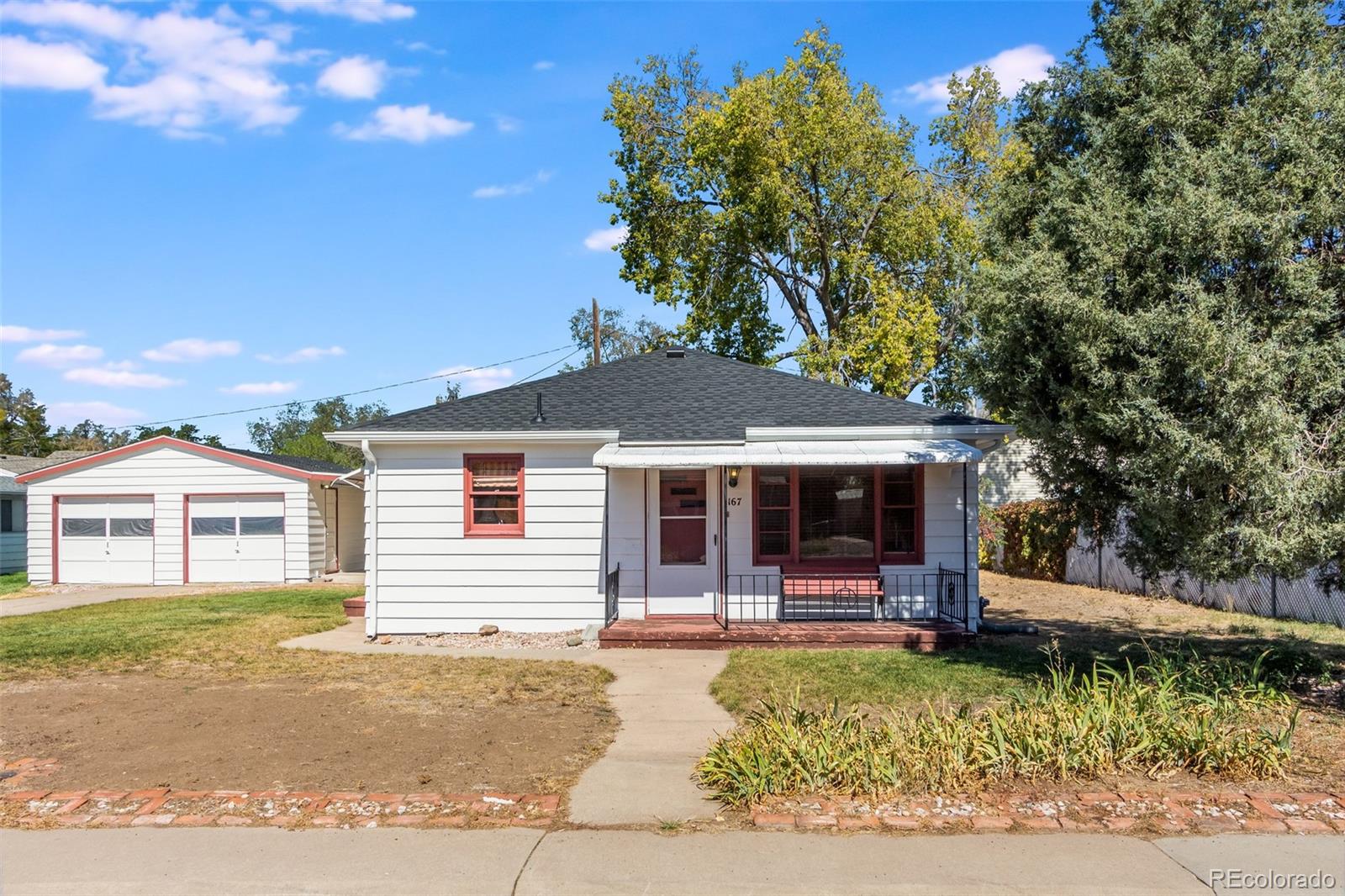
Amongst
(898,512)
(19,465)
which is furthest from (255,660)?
(19,465)

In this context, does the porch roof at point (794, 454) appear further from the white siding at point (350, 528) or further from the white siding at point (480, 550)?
the white siding at point (350, 528)

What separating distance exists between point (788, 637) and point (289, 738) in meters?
6.00

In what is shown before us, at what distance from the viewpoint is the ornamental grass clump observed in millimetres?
5535

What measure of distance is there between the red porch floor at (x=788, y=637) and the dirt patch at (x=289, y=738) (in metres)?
3.14

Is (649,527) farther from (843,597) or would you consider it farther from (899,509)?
(899,509)

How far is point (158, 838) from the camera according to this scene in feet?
16.6

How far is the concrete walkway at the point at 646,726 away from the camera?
5.52 metres

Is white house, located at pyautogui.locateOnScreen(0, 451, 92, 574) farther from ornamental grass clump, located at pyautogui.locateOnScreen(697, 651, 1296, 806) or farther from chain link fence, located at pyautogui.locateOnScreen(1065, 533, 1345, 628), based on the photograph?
chain link fence, located at pyautogui.locateOnScreen(1065, 533, 1345, 628)

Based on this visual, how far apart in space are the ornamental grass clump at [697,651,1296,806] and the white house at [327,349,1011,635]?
5.65 m

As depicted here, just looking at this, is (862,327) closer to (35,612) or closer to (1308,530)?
(1308,530)

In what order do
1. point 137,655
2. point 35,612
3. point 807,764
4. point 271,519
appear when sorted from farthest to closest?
point 271,519, point 35,612, point 137,655, point 807,764

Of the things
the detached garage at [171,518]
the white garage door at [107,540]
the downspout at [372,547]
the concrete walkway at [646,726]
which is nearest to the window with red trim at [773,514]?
the concrete walkway at [646,726]

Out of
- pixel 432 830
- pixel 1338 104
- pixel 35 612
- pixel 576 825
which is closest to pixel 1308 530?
pixel 1338 104

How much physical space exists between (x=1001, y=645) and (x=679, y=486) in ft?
15.2
